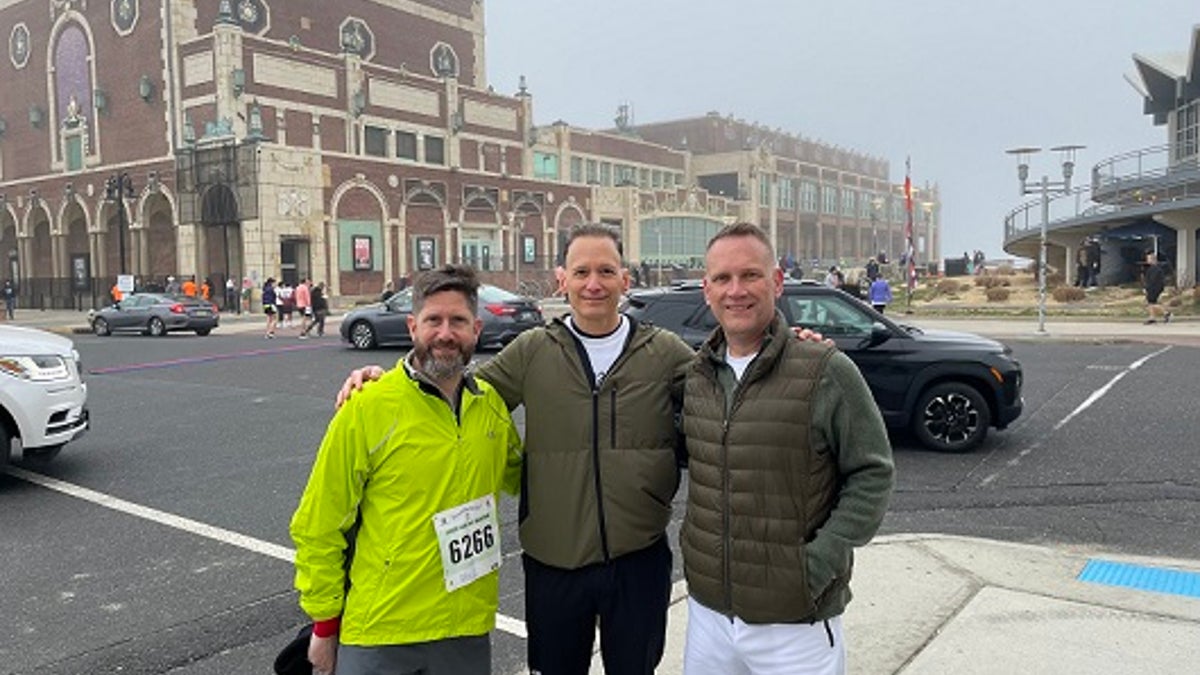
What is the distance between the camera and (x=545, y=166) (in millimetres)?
65312

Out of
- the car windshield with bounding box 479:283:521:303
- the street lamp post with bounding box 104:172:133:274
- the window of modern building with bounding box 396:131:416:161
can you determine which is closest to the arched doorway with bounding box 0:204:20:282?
the street lamp post with bounding box 104:172:133:274

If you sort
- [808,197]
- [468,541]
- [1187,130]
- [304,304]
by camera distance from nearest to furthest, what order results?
[468,541] → [304,304] → [1187,130] → [808,197]

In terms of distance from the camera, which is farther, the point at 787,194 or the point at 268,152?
the point at 787,194

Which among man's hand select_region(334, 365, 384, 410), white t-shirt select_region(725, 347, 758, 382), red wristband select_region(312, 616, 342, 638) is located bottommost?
red wristband select_region(312, 616, 342, 638)

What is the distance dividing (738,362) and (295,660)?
166cm

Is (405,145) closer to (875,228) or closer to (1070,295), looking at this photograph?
(1070,295)

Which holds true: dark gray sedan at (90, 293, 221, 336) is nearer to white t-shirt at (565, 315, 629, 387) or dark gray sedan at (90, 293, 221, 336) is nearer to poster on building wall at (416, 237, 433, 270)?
poster on building wall at (416, 237, 433, 270)

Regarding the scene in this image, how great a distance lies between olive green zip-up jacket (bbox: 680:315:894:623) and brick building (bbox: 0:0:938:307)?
133 feet

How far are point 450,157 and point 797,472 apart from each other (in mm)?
54838

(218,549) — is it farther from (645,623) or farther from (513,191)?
(513,191)

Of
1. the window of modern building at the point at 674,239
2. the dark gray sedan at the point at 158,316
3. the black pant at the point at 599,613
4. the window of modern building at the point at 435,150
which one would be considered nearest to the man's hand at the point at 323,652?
the black pant at the point at 599,613

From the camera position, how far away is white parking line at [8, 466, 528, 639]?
15.2ft

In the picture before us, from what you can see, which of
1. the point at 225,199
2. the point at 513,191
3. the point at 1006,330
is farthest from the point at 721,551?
the point at 513,191

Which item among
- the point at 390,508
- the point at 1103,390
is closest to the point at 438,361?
the point at 390,508
